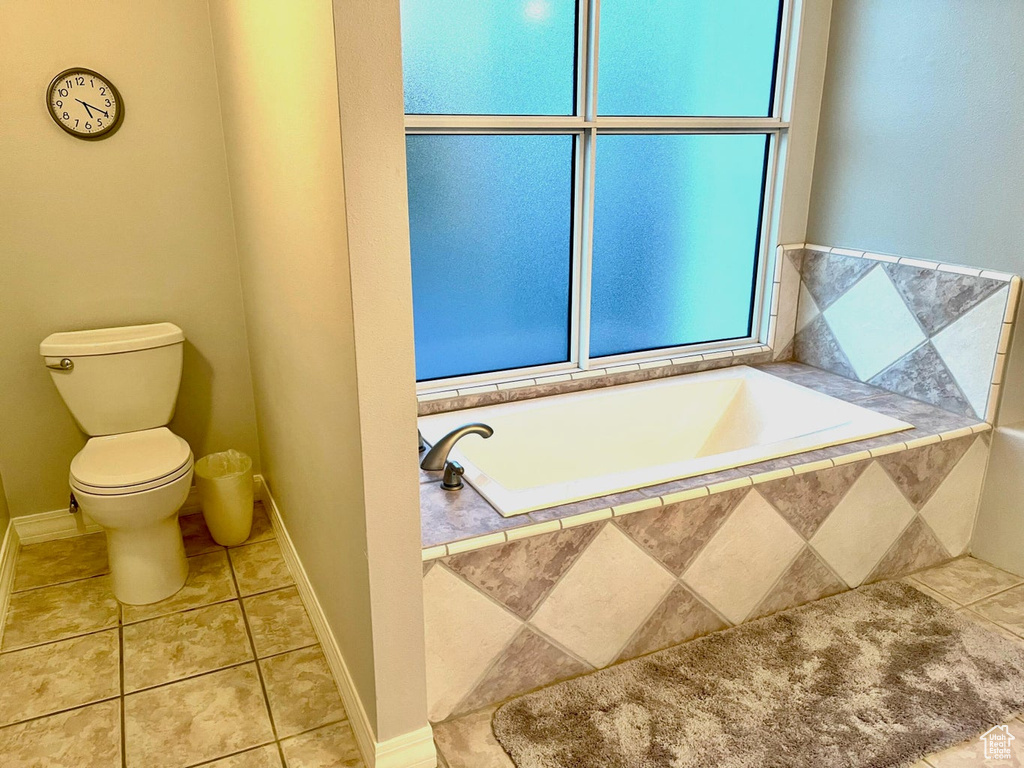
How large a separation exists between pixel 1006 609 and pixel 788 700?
904 mm

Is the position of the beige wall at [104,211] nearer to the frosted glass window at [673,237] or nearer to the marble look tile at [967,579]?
the frosted glass window at [673,237]

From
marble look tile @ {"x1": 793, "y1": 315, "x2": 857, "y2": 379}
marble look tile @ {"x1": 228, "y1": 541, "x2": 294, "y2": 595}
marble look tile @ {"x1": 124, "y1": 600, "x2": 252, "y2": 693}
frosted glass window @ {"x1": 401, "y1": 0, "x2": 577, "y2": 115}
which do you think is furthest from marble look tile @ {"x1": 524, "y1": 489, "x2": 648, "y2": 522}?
marble look tile @ {"x1": 793, "y1": 315, "x2": 857, "y2": 379}

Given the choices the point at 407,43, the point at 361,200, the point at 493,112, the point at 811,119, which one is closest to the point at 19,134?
the point at 407,43

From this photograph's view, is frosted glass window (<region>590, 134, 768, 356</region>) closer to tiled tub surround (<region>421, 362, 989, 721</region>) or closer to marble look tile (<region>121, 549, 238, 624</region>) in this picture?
tiled tub surround (<region>421, 362, 989, 721</region>)

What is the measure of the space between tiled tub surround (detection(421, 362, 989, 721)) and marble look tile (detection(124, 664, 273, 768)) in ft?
1.58

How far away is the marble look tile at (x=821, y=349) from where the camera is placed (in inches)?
121

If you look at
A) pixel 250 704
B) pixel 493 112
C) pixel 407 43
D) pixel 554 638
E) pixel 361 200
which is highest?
pixel 407 43

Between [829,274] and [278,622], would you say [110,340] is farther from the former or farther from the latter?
[829,274]

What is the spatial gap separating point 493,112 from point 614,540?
1429mm

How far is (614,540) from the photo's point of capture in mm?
2029

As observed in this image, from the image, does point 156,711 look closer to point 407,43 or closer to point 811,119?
point 407,43

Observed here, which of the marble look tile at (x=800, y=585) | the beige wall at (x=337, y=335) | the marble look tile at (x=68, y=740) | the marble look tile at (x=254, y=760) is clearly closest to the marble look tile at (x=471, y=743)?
the beige wall at (x=337, y=335)

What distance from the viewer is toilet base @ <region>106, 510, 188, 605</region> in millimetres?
2439

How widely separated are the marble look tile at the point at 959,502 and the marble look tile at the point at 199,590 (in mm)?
2298
